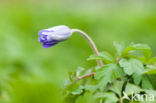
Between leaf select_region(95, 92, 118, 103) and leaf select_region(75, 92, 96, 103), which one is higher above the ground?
leaf select_region(75, 92, 96, 103)

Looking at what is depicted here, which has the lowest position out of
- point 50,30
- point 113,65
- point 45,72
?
point 113,65

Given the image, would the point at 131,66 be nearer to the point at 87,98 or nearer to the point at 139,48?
the point at 139,48

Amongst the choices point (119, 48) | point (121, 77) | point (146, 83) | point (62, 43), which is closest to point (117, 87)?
point (121, 77)

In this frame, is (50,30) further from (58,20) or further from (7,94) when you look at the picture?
(58,20)

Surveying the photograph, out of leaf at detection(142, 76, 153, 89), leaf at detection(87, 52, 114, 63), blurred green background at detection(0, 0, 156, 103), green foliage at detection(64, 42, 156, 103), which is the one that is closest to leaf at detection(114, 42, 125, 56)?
green foliage at detection(64, 42, 156, 103)

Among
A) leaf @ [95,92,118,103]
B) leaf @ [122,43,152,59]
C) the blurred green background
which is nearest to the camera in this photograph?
leaf @ [95,92,118,103]

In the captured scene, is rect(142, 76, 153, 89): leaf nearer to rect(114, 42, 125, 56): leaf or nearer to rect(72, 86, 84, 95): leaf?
rect(114, 42, 125, 56): leaf

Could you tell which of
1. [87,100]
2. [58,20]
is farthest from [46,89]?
[58,20]
